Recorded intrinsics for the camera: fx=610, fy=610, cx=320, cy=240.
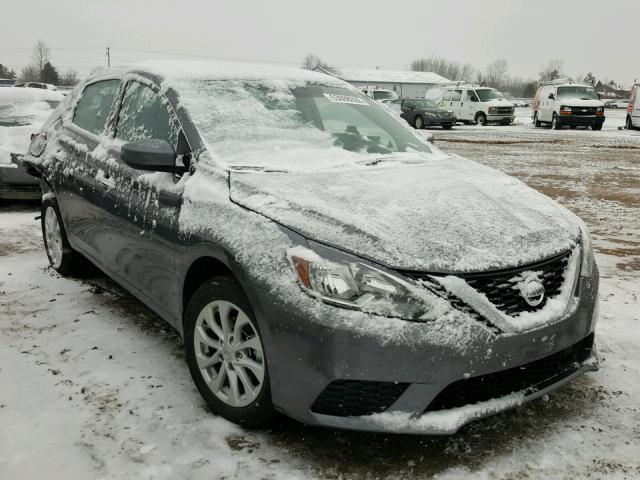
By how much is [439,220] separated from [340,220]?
0.42m

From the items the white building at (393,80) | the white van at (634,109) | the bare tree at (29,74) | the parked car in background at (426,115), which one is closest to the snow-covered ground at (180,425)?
the white van at (634,109)

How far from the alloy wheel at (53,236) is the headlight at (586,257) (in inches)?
143

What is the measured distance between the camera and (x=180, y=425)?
2664 mm

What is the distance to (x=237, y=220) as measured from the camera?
8.30ft

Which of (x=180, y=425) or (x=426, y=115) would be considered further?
(x=426, y=115)

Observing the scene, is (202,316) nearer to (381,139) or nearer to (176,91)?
(176,91)

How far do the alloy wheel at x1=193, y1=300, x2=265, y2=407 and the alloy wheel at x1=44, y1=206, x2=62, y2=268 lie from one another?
7.86 ft

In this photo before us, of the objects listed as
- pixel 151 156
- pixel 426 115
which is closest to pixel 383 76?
pixel 426 115

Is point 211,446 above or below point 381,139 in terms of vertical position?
below

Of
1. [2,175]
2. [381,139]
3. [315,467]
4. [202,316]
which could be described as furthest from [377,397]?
[2,175]

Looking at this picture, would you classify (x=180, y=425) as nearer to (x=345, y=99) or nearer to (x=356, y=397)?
(x=356, y=397)

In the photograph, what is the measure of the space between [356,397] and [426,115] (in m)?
25.8

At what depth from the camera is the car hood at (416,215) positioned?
2.28 metres

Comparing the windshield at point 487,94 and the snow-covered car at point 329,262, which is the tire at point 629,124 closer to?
the windshield at point 487,94
